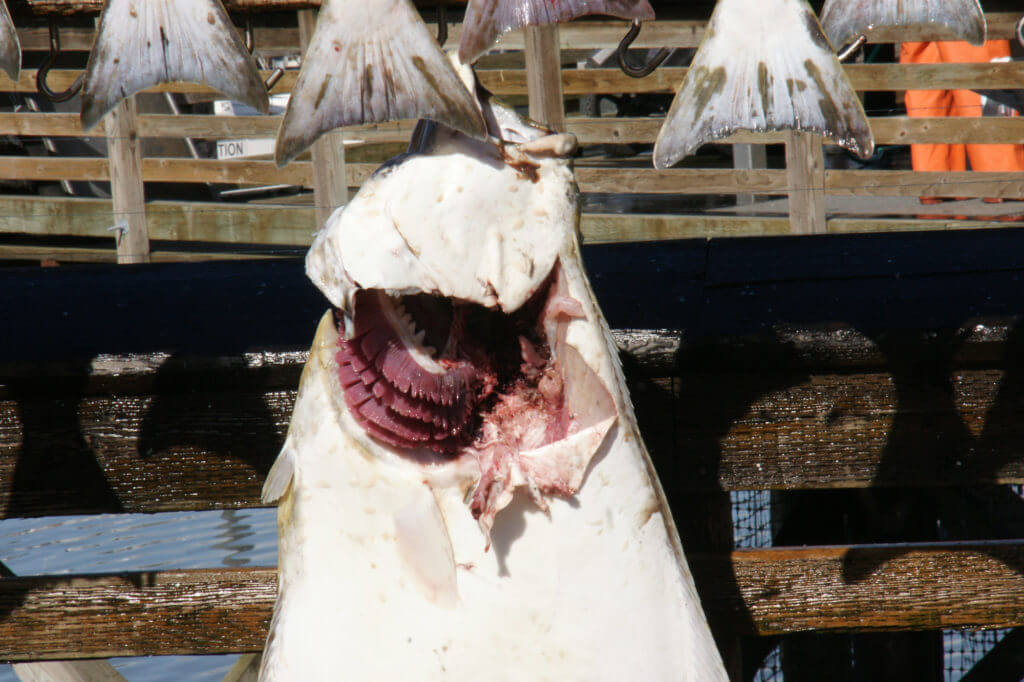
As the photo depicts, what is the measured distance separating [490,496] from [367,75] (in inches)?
19.4

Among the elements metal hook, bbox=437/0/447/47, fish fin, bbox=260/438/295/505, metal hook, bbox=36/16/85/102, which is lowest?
fish fin, bbox=260/438/295/505

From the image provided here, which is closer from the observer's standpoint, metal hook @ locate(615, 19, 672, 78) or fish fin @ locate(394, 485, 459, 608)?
fish fin @ locate(394, 485, 459, 608)

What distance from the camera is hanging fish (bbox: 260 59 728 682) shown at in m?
1.10

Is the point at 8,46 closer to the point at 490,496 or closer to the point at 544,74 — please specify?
the point at 490,496

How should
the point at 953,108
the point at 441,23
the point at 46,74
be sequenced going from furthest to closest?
the point at 953,108, the point at 46,74, the point at 441,23

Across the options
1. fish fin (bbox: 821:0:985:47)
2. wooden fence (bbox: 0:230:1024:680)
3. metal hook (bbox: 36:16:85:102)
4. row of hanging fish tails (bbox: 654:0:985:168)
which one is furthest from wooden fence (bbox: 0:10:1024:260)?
row of hanging fish tails (bbox: 654:0:985:168)

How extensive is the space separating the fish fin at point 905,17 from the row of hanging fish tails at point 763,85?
9.4 inches

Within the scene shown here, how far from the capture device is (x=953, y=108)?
800 cm

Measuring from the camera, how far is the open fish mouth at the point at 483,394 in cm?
110

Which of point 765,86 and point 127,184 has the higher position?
point 765,86

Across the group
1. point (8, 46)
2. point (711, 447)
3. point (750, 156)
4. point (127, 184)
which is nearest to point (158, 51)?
point (8, 46)

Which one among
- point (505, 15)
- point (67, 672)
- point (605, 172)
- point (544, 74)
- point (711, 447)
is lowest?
point (67, 672)

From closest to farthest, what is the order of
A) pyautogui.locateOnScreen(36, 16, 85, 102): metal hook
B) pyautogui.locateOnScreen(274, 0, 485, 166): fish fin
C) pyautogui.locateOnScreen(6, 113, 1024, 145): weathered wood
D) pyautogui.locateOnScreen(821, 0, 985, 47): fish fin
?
pyautogui.locateOnScreen(274, 0, 485, 166): fish fin → pyautogui.locateOnScreen(821, 0, 985, 47): fish fin → pyautogui.locateOnScreen(36, 16, 85, 102): metal hook → pyautogui.locateOnScreen(6, 113, 1024, 145): weathered wood

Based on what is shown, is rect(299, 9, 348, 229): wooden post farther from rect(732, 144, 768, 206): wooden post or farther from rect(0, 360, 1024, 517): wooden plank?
rect(0, 360, 1024, 517): wooden plank
